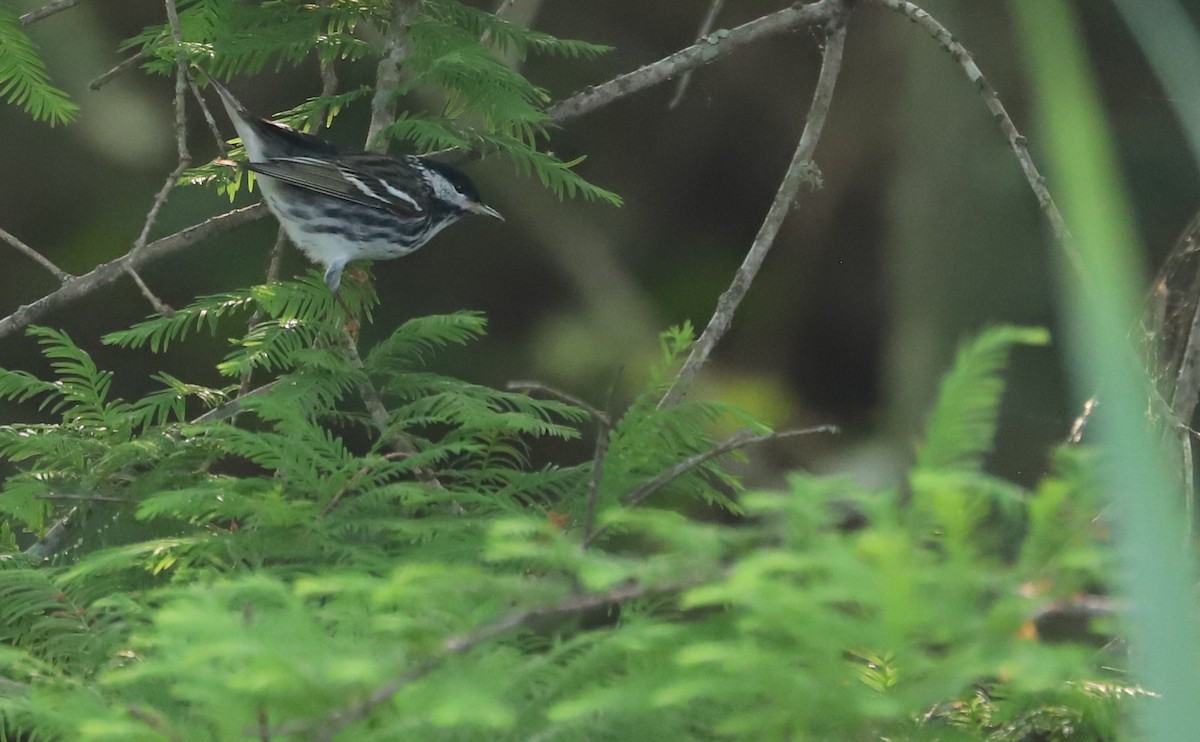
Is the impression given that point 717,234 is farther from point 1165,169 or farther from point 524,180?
point 1165,169

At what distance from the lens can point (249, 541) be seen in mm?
1424

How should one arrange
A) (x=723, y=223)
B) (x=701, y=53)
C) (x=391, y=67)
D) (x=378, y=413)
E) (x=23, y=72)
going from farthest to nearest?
(x=723, y=223) < (x=701, y=53) < (x=391, y=67) < (x=23, y=72) < (x=378, y=413)

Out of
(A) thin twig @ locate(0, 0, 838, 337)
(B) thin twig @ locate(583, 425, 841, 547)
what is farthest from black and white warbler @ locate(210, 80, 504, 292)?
(B) thin twig @ locate(583, 425, 841, 547)

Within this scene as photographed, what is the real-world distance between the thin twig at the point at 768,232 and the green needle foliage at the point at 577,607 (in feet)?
1.58

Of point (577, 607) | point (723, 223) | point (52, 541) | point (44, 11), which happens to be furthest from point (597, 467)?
point (723, 223)

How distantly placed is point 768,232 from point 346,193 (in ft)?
4.04

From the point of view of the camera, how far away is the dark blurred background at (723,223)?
3.93 meters

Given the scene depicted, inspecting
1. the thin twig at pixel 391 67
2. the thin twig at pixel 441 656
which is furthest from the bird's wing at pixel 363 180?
the thin twig at pixel 441 656

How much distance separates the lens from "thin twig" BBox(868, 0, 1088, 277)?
194cm

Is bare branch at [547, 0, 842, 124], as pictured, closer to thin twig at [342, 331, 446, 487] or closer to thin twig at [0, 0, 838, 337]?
thin twig at [0, 0, 838, 337]

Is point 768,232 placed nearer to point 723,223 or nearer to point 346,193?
point 346,193

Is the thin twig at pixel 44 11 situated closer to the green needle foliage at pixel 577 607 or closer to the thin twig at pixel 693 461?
the green needle foliage at pixel 577 607

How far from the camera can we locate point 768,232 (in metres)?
2.34

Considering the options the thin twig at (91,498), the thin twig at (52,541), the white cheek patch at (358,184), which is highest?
the white cheek patch at (358,184)
